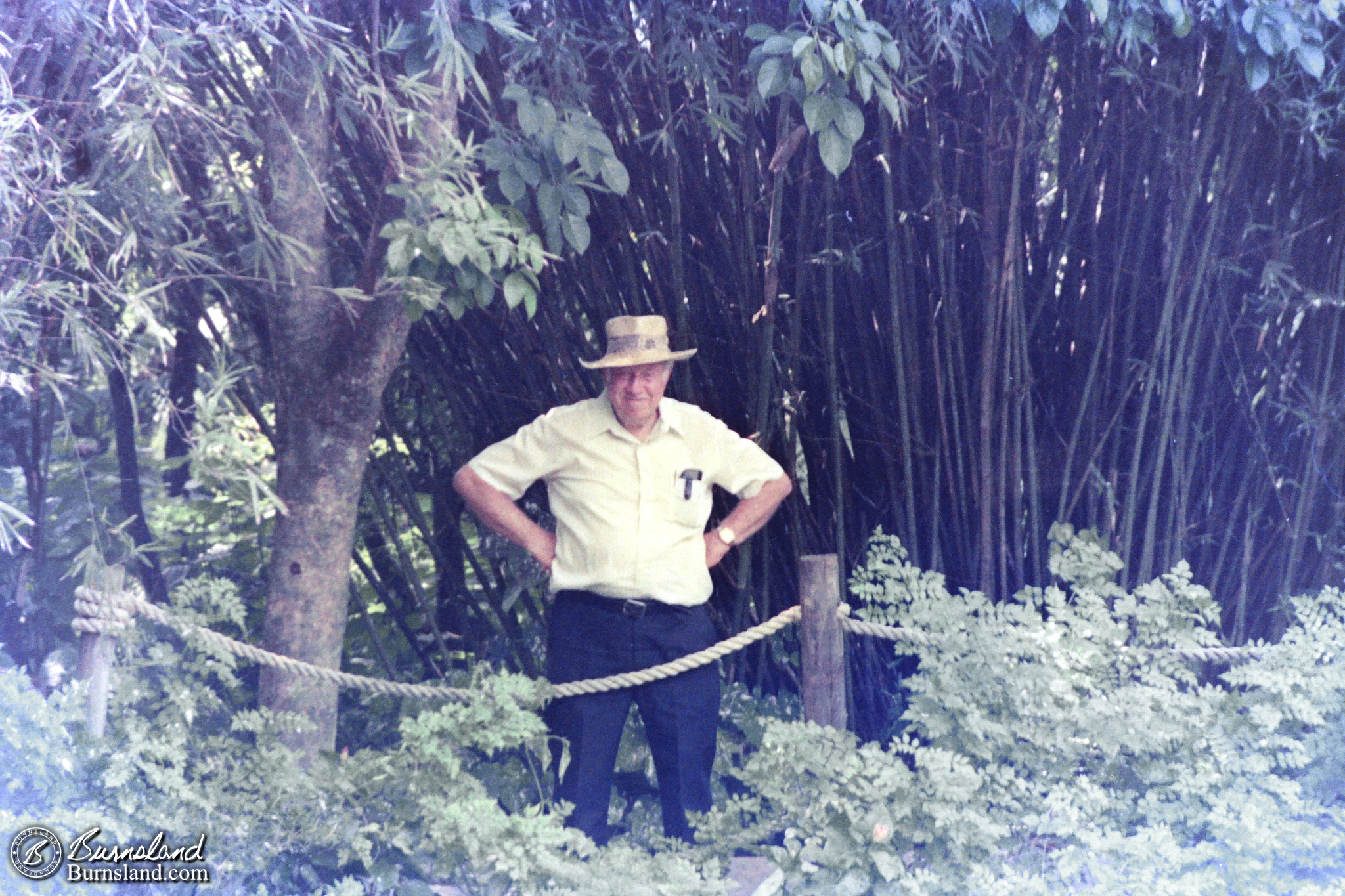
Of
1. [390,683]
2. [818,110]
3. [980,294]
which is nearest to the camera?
[818,110]

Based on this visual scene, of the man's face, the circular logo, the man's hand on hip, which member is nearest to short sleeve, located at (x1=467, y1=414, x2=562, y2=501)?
the man's face

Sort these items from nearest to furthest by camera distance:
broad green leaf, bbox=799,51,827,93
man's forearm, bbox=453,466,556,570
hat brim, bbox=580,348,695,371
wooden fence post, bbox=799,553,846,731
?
1. broad green leaf, bbox=799,51,827,93
2. wooden fence post, bbox=799,553,846,731
3. hat brim, bbox=580,348,695,371
4. man's forearm, bbox=453,466,556,570

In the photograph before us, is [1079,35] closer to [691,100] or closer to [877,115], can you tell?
[877,115]

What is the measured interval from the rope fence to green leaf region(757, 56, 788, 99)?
3.50 feet

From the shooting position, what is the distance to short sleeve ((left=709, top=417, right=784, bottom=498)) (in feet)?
8.80

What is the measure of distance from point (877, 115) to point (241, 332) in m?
1.74

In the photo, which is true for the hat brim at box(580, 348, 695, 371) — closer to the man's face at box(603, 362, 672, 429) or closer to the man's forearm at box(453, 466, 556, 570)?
the man's face at box(603, 362, 672, 429)

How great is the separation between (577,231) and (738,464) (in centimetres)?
70

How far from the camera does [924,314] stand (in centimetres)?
289

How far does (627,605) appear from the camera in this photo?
8.43 ft

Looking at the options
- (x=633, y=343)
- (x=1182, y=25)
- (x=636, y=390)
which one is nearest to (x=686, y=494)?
(x=636, y=390)

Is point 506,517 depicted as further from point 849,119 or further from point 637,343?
point 849,119

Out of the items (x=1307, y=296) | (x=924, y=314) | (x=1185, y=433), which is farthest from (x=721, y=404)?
(x=1307, y=296)

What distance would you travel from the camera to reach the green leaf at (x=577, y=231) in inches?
91.0
